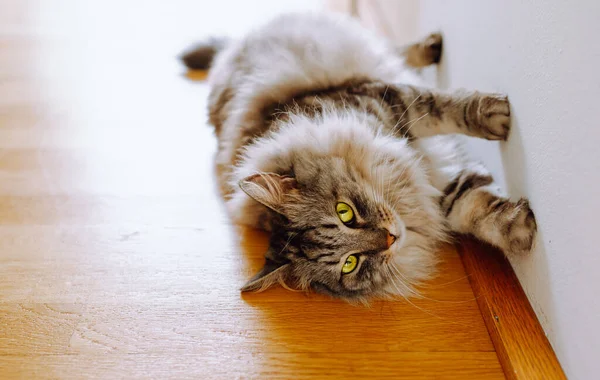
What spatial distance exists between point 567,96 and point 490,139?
418 mm

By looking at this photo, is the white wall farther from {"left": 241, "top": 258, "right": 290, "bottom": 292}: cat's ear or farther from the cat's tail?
the cat's tail

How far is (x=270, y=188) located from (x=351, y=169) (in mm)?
205

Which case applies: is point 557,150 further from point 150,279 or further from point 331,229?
point 150,279

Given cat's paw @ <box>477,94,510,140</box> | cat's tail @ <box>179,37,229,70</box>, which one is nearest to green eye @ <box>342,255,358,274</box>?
cat's paw @ <box>477,94,510,140</box>

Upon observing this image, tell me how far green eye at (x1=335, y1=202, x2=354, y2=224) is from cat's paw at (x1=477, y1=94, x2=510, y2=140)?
0.42 meters

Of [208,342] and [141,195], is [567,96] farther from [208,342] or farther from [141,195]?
[141,195]

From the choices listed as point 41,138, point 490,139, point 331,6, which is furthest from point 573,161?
point 331,6

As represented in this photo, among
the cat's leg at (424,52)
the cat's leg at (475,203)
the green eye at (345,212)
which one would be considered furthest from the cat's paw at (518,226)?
the cat's leg at (424,52)

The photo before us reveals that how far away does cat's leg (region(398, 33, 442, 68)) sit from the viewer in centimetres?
192

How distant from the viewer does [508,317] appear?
121 centimetres

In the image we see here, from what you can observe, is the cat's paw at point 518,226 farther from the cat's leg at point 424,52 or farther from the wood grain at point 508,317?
the cat's leg at point 424,52

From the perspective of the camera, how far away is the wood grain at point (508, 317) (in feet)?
3.54

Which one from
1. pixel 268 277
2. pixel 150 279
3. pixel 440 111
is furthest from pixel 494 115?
pixel 150 279

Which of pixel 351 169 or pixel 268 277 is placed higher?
pixel 351 169
